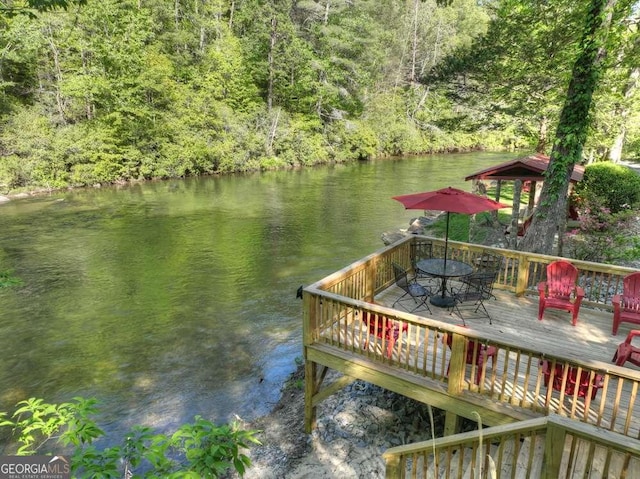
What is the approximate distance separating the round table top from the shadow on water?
3412 mm

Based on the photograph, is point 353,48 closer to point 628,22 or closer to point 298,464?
point 628,22

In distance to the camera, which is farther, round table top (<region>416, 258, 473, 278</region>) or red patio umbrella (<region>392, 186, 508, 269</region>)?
round table top (<region>416, 258, 473, 278</region>)

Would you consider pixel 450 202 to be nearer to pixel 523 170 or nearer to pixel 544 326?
pixel 544 326

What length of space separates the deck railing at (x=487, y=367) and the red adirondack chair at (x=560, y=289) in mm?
356

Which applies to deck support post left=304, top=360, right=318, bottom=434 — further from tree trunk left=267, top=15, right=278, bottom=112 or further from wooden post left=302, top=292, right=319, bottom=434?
tree trunk left=267, top=15, right=278, bottom=112

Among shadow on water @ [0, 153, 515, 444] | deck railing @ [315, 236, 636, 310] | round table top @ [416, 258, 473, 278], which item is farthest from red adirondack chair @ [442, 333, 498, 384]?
shadow on water @ [0, 153, 515, 444]

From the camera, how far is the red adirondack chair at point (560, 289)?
6.57 metres

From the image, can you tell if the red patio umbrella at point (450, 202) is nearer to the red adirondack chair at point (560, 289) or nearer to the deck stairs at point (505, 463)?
the red adirondack chair at point (560, 289)

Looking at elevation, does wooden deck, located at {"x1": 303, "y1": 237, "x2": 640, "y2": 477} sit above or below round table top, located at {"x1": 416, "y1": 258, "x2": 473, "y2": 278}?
below

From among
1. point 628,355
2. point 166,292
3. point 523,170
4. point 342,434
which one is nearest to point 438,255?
point 628,355

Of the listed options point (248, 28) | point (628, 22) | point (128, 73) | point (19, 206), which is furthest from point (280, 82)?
point (628, 22)

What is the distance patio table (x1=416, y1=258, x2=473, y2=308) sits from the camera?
6846 millimetres

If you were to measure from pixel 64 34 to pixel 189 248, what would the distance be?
63.1ft

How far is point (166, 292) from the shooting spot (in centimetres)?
1184
